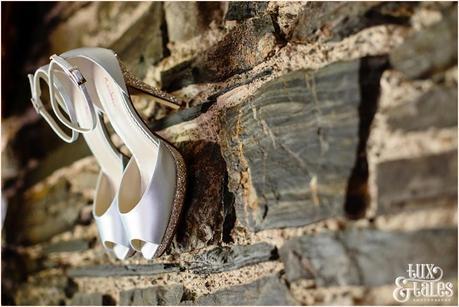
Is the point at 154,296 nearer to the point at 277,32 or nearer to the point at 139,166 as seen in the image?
the point at 139,166

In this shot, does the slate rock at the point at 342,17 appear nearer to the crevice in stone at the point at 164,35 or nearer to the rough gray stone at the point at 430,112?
the rough gray stone at the point at 430,112

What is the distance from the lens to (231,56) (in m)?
1.05

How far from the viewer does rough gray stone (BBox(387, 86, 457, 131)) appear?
28.4 inches

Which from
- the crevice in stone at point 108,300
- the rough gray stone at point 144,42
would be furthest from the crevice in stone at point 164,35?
the crevice in stone at point 108,300

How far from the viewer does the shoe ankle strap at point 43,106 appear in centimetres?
112

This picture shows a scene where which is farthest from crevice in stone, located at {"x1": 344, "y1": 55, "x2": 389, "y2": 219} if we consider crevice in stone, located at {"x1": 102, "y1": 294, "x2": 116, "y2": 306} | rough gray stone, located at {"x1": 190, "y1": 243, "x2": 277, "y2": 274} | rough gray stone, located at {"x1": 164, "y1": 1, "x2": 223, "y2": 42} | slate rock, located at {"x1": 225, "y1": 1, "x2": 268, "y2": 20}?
crevice in stone, located at {"x1": 102, "y1": 294, "x2": 116, "y2": 306}

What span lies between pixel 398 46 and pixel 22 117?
1239mm

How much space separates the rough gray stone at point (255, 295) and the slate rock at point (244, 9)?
505 millimetres

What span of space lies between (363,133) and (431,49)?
0.51 feet

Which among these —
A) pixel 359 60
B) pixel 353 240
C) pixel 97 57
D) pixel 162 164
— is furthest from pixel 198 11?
pixel 353 240

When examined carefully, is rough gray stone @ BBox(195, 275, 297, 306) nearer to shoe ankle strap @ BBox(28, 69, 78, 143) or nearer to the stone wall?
the stone wall

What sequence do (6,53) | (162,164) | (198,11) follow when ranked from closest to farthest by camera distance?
(162,164) < (198,11) < (6,53)

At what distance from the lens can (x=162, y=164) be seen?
1023 millimetres

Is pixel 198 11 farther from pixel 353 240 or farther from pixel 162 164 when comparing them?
pixel 353 240
